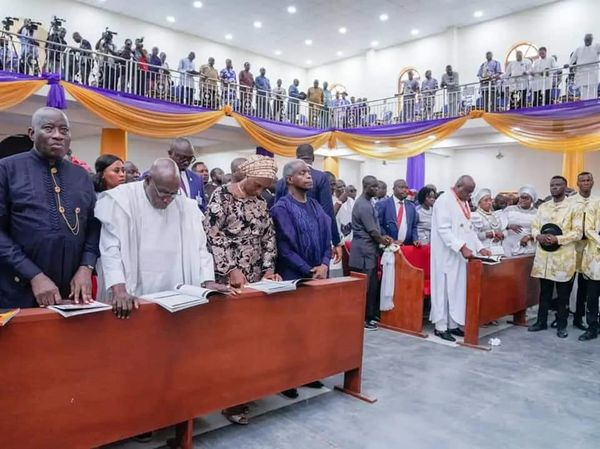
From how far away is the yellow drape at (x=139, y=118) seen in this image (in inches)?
300

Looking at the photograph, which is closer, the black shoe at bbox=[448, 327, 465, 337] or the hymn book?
the hymn book

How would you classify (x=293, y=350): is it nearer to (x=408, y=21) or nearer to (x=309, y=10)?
(x=309, y=10)

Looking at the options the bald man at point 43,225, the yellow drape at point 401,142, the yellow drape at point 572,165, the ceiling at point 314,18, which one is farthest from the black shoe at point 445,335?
the ceiling at point 314,18

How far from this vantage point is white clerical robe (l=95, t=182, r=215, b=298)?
7.26 feet

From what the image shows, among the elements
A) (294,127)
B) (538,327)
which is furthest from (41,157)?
(294,127)

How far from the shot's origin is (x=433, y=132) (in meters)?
9.62

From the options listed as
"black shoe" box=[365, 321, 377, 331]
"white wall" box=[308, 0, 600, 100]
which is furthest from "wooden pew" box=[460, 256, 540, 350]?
"white wall" box=[308, 0, 600, 100]

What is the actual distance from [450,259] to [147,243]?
319cm

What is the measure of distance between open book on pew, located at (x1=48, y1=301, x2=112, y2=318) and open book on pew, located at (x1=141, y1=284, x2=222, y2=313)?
0.72ft

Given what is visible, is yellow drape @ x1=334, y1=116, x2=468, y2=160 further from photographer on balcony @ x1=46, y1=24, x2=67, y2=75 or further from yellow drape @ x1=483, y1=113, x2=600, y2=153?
photographer on balcony @ x1=46, y1=24, x2=67, y2=75

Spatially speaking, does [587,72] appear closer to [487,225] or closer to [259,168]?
[487,225]

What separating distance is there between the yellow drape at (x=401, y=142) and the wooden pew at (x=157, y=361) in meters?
7.12

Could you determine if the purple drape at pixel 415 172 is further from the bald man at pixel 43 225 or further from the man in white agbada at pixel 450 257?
the bald man at pixel 43 225

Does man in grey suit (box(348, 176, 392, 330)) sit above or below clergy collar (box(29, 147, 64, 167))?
below
